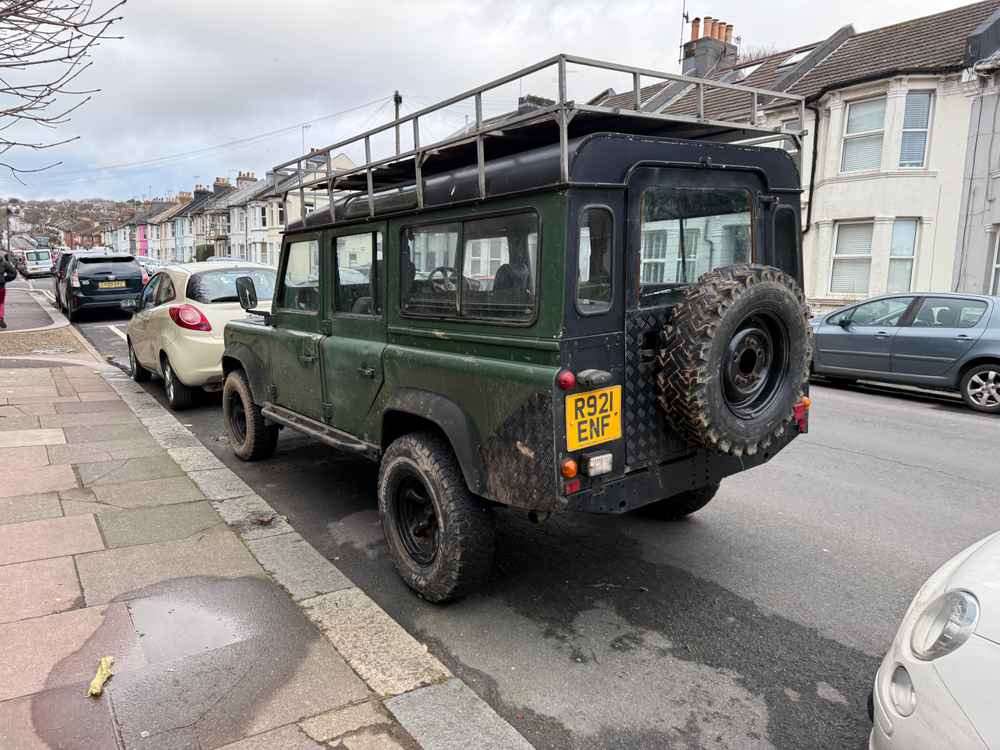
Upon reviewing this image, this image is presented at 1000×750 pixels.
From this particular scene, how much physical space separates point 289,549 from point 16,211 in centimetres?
1002

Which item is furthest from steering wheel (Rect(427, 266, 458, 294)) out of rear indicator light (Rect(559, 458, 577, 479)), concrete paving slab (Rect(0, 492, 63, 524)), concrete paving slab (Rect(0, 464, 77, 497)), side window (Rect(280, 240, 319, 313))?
concrete paving slab (Rect(0, 464, 77, 497))

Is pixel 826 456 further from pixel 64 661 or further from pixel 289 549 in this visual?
pixel 64 661

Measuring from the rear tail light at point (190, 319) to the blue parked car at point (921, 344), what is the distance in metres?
6.94

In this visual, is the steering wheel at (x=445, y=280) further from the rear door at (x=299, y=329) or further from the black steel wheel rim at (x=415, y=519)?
the rear door at (x=299, y=329)

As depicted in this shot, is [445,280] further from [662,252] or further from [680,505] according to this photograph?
[680,505]

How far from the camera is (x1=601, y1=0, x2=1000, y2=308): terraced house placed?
15008 mm

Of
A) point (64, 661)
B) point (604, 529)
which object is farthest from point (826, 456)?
point (64, 661)

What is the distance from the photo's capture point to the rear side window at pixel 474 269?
3.04m

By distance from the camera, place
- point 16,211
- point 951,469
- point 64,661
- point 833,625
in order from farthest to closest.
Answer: point 16,211
point 951,469
point 833,625
point 64,661

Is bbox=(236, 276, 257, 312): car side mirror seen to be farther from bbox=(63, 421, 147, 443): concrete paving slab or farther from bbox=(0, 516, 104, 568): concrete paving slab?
bbox=(63, 421, 147, 443): concrete paving slab

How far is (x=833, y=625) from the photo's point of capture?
3312 mm

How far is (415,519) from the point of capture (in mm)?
3705

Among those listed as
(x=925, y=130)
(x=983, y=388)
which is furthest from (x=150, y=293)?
(x=925, y=130)

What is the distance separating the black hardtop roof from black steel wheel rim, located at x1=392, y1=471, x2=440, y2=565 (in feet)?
4.74
